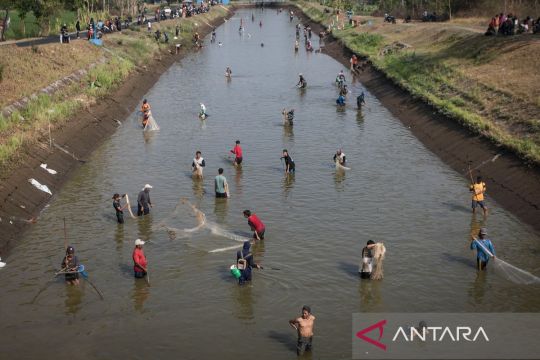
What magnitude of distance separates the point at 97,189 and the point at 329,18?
87.5 m

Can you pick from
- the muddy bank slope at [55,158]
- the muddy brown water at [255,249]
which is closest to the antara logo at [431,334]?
the muddy brown water at [255,249]

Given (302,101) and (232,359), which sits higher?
(302,101)

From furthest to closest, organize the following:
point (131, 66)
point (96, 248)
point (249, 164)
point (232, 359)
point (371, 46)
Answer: point (371, 46), point (131, 66), point (249, 164), point (96, 248), point (232, 359)

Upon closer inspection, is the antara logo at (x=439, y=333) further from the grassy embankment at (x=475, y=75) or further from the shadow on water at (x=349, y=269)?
the grassy embankment at (x=475, y=75)

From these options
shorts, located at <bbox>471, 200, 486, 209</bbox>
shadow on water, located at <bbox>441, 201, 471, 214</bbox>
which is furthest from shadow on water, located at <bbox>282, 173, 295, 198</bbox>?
shorts, located at <bbox>471, 200, 486, 209</bbox>

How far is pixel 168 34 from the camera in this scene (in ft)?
284

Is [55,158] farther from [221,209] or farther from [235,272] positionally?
[235,272]

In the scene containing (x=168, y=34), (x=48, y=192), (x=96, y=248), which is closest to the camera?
(x=96, y=248)

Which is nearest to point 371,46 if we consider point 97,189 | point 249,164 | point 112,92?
point 112,92

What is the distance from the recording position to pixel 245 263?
19859 mm

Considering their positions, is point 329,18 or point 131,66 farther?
point 329,18

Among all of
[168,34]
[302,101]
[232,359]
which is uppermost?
[168,34]

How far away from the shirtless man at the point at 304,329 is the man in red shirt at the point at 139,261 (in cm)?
605

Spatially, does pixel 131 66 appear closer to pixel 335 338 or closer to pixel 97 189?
pixel 97 189
